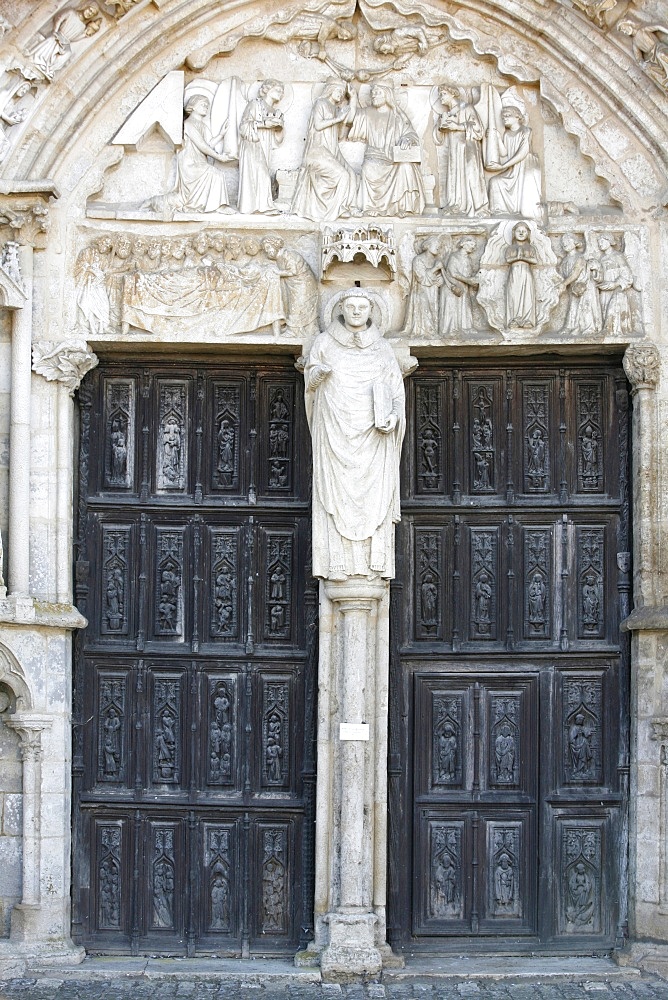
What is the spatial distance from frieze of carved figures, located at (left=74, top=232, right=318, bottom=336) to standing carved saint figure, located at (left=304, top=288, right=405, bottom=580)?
1.59ft

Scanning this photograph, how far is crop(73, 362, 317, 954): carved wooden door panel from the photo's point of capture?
10781mm

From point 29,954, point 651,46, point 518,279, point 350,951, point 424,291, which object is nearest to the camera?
point 350,951

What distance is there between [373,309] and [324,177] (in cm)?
95

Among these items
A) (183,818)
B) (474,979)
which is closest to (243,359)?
(183,818)

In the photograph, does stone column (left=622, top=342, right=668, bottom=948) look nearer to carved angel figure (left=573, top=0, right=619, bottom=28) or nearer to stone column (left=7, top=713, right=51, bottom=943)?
carved angel figure (left=573, top=0, right=619, bottom=28)

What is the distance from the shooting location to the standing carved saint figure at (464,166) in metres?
10.8

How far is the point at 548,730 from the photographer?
10.9 metres

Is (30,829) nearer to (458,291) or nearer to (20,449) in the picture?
(20,449)

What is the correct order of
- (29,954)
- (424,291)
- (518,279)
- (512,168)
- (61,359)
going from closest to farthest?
(29,954), (61,359), (518,279), (424,291), (512,168)

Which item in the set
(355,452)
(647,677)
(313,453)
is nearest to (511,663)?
(647,677)

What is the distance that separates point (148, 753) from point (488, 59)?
16.4 ft

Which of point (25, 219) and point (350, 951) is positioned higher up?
point (25, 219)

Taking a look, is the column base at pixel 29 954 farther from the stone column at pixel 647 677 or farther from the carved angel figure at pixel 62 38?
the carved angel figure at pixel 62 38

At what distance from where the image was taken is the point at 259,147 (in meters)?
10.8
